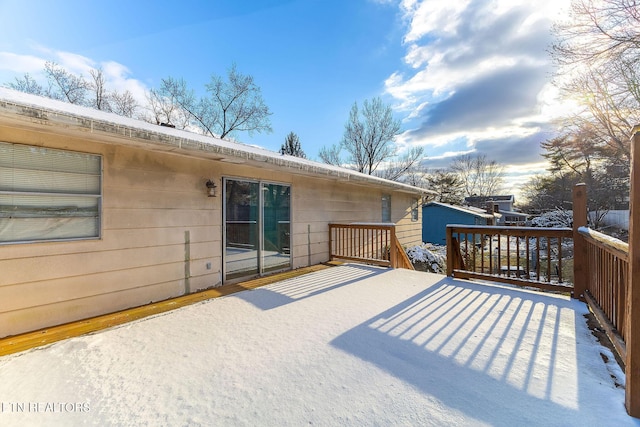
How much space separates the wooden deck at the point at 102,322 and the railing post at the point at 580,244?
A: 4.44 metres

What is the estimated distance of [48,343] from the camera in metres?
2.61

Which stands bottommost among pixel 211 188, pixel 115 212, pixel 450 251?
pixel 450 251

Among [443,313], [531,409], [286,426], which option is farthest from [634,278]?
[286,426]

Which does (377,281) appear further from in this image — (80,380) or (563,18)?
(563,18)

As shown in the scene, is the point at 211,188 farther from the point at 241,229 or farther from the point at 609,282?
the point at 609,282

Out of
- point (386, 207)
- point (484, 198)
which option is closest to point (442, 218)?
point (386, 207)

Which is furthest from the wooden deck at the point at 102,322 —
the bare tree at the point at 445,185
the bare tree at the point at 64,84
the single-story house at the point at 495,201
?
the single-story house at the point at 495,201

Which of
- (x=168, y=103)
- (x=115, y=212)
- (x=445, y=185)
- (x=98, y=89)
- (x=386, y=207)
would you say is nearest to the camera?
(x=115, y=212)

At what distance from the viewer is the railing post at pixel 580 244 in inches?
143

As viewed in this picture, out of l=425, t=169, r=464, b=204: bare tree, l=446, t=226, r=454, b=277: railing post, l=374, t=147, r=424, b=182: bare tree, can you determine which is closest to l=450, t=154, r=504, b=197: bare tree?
l=425, t=169, r=464, b=204: bare tree

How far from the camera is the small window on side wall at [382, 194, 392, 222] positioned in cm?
920

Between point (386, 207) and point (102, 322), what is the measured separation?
26.0 feet

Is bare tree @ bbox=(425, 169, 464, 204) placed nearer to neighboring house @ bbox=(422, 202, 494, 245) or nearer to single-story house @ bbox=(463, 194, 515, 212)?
single-story house @ bbox=(463, 194, 515, 212)

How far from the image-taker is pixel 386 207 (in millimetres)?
9359
